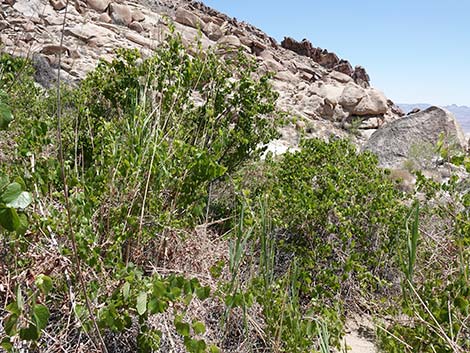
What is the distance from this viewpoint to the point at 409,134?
37.6 feet

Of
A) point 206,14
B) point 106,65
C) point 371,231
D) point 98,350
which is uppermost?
point 206,14

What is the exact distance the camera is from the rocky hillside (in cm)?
1419

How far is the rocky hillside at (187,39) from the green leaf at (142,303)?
30.1ft

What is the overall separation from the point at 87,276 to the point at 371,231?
214 centimetres

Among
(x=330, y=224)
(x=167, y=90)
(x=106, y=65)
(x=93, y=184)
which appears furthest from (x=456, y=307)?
(x=106, y=65)

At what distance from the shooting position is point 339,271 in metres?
3.04

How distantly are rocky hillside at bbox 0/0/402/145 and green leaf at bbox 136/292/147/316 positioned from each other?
9.17 meters

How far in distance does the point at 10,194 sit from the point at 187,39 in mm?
11100

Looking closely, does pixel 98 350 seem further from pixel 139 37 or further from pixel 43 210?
pixel 139 37

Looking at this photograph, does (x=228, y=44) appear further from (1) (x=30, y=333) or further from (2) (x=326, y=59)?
(2) (x=326, y=59)

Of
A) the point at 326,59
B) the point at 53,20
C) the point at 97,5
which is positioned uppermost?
the point at 326,59

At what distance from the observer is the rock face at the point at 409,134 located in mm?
11117

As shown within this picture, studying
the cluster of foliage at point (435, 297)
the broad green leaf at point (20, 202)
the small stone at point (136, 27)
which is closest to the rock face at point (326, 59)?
the small stone at point (136, 27)

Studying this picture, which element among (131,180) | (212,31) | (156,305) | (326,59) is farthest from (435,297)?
(326,59)
